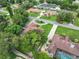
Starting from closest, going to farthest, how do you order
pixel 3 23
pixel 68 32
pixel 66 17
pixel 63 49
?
1. pixel 63 49
2. pixel 68 32
3. pixel 3 23
4. pixel 66 17

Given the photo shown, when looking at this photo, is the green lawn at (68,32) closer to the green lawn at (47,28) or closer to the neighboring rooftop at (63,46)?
the green lawn at (47,28)

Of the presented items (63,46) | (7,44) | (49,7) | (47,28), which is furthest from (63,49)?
(49,7)

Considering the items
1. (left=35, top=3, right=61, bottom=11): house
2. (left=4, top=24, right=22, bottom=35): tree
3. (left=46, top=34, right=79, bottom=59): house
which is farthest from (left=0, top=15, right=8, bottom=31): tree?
(left=35, top=3, right=61, bottom=11): house

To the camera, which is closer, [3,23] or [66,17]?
[3,23]

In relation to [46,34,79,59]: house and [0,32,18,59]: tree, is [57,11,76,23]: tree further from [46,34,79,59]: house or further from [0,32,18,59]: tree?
[0,32,18,59]: tree

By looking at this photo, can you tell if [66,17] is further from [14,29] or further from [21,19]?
[14,29]

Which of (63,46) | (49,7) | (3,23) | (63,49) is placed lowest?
(63,49)
